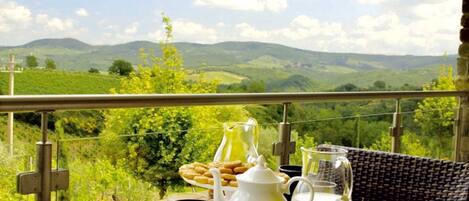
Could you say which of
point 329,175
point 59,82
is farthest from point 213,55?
point 329,175

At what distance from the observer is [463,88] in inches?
189

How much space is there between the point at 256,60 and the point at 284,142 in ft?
57.1

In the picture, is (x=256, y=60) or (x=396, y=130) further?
(x=256, y=60)

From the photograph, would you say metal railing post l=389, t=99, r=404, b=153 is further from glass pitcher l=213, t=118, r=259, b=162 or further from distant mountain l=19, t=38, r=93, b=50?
distant mountain l=19, t=38, r=93, b=50

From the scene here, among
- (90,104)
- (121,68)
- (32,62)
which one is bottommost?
(90,104)

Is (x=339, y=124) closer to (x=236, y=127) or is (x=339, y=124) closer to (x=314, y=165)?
(x=236, y=127)

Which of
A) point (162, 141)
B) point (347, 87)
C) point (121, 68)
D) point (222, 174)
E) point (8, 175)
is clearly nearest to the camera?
point (222, 174)

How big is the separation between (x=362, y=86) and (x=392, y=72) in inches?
41.5

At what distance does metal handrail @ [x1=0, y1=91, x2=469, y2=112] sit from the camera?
155 cm

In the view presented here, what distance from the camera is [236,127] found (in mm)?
1558

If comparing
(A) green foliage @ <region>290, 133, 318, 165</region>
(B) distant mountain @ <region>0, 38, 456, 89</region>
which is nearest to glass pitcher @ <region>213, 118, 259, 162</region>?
(A) green foliage @ <region>290, 133, 318, 165</region>

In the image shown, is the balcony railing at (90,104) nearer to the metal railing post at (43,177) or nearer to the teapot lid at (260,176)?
the metal railing post at (43,177)

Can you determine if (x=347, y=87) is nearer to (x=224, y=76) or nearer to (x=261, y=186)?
(x=224, y=76)

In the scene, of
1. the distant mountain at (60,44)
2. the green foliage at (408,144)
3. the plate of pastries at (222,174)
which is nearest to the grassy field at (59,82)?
the distant mountain at (60,44)
